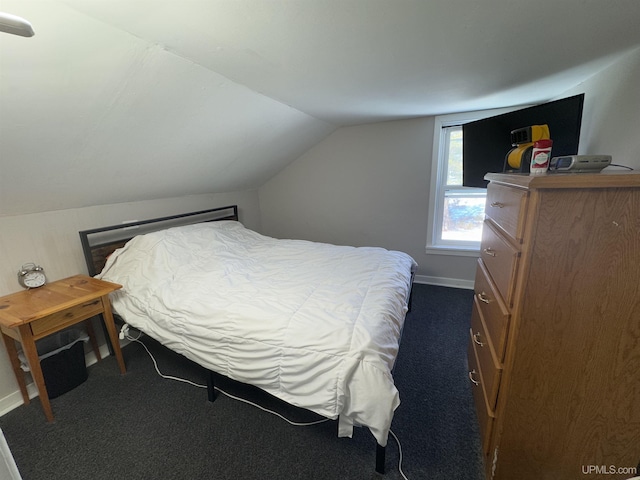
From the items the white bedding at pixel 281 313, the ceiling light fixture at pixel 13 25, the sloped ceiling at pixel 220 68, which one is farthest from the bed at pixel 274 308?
the ceiling light fixture at pixel 13 25

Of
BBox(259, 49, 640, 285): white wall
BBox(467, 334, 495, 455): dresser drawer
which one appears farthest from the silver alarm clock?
BBox(467, 334, 495, 455): dresser drawer

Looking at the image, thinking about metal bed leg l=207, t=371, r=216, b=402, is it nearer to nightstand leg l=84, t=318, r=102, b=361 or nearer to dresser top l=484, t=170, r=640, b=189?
nightstand leg l=84, t=318, r=102, b=361

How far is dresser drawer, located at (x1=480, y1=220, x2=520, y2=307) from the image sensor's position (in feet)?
3.57

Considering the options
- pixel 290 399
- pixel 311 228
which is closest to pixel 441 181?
pixel 311 228

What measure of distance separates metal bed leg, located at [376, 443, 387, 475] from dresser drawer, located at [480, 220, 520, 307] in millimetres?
884

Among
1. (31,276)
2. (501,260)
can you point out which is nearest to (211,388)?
(31,276)

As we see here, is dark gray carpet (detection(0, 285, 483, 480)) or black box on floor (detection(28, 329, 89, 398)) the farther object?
black box on floor (detection(28, 329, 89, 398))

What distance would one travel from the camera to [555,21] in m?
1.15

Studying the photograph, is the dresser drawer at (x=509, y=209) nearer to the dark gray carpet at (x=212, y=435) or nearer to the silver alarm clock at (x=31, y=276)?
the dark gray carpet at (x=212, y=435)

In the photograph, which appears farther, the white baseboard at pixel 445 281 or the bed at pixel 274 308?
the white baseboard at pixel 445 281

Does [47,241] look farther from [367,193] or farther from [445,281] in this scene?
[445,281]

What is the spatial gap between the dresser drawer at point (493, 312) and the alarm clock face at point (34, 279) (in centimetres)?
275

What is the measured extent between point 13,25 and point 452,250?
3.56 metres

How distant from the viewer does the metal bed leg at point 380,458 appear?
1.30 meters
